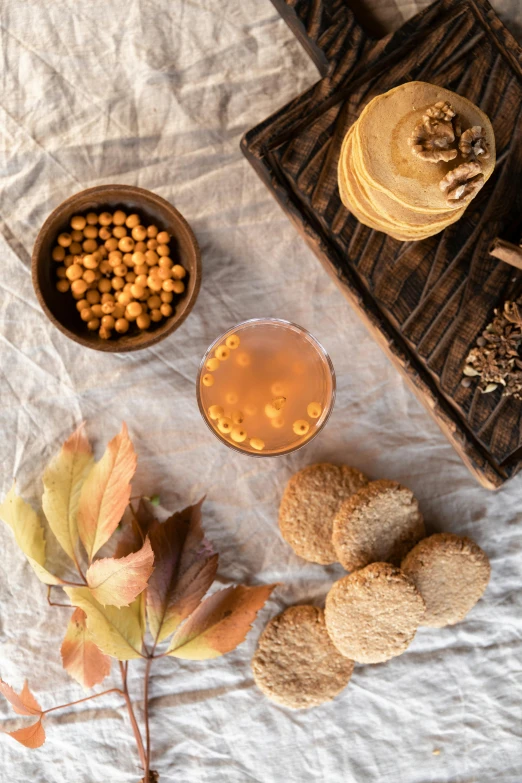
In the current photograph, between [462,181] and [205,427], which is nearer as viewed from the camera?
[462,181]

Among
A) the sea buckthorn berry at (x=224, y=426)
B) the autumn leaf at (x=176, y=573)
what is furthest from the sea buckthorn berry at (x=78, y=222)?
the autumn leaf at (x=176, y=573)

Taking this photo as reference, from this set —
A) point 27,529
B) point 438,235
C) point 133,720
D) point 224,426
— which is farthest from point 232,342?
point 133,720

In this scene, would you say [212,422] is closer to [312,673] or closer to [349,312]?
[349,312]

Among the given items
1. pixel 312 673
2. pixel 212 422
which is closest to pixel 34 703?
pixel 312 673

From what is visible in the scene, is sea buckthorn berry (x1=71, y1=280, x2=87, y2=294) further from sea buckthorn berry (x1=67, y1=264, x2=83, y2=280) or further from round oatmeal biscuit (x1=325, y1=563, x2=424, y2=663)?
round oatmeal biscuit (x1=325, y1=563, x2=424, y2=663)

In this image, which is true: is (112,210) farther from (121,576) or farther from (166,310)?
(121,576)
